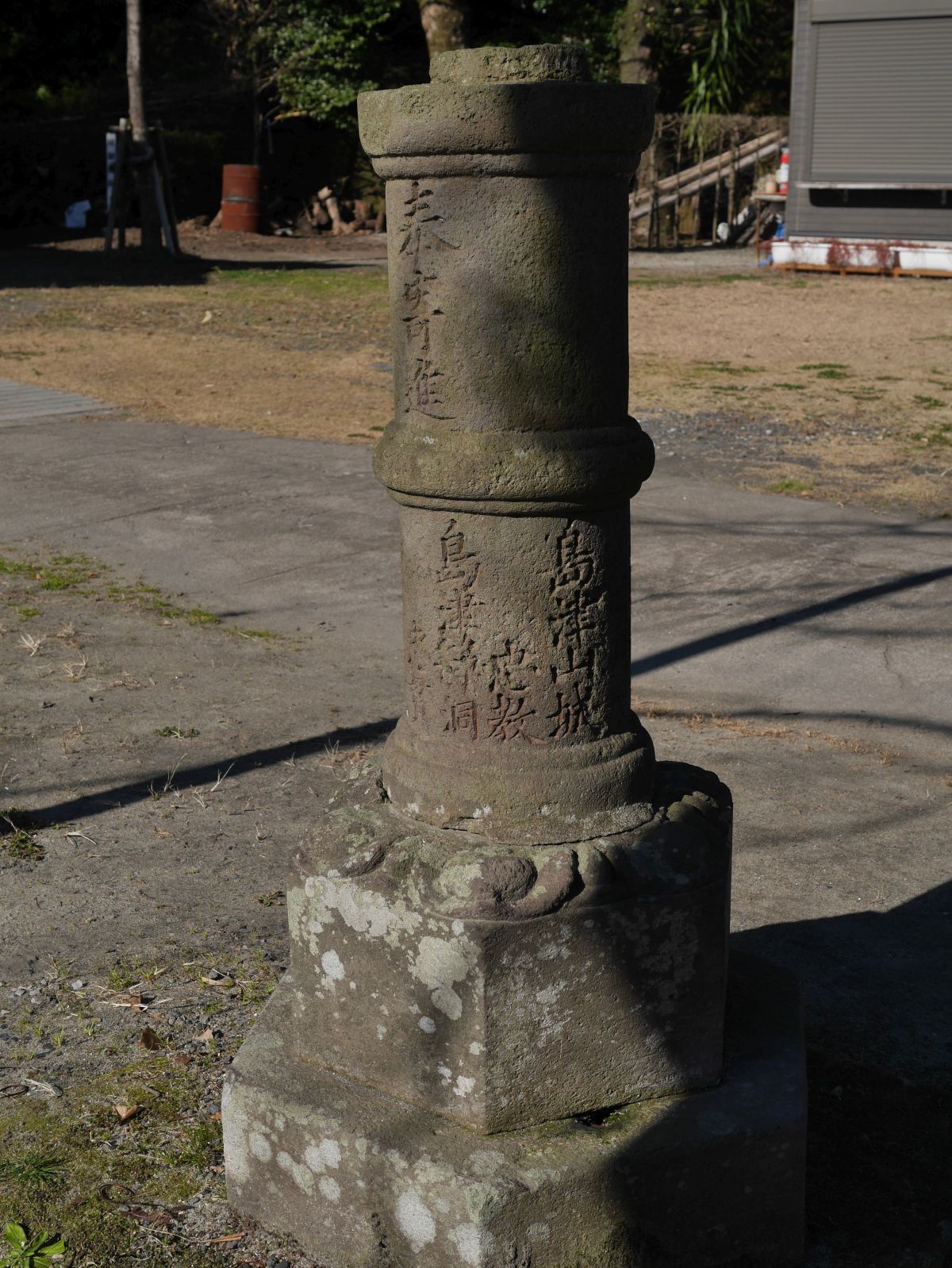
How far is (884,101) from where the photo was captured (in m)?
20.9

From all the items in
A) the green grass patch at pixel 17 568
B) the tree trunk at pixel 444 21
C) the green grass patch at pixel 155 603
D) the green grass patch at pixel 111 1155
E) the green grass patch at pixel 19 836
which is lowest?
the green grass patch at pixel 111 1155

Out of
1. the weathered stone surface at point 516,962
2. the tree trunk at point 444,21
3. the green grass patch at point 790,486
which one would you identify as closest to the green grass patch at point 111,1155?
the weathered stone surface at point 516,962

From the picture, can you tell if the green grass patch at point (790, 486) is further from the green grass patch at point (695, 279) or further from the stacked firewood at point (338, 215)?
the stacked firewood at point (338, 215)

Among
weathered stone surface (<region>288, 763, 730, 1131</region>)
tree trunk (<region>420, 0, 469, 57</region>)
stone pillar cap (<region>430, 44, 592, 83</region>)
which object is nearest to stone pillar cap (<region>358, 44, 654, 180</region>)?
stone pillar cap (<region>430, 44, 592, 83</region>)

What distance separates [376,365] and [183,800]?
9.38 meters

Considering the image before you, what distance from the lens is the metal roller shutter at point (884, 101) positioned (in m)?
20.4

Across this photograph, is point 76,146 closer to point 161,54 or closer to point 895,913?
point 161,54

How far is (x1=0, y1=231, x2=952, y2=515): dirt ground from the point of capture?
1001 centimetres

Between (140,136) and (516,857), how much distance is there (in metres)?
22.1

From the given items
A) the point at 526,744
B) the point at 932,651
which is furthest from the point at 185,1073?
the point at 932,651

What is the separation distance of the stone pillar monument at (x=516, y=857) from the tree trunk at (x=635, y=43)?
25.0 meters

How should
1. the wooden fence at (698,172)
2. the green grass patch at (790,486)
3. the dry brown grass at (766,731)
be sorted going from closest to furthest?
the dry brown grass at (766,731), the green grass patch at (790,486), the wooden fence at (698,172)

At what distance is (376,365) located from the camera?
43.9 feet

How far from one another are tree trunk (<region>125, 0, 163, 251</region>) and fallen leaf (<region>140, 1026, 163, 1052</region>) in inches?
824
